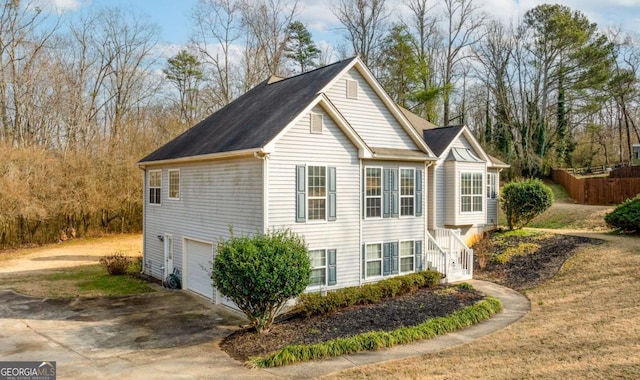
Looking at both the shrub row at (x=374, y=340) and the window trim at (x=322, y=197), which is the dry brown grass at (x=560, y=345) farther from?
the window trim at (x=322, y=197)

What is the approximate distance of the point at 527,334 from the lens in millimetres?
10555

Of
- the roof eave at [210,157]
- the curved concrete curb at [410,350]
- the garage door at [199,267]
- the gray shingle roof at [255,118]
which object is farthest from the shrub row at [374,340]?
the garage door at [199,267]

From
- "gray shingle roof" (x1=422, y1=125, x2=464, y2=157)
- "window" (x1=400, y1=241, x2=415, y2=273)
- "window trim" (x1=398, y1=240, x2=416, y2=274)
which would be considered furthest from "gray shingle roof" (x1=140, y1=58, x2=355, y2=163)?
"gray shingle roof" (x1=422, y1=125, x2=464, y2=157)

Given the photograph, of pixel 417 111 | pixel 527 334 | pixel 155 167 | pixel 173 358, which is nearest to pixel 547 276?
pixel 527 334

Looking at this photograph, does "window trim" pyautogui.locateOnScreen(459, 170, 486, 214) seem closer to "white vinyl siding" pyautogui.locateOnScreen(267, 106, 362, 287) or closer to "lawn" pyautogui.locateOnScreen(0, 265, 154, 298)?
"white vinyl siding" pyautogui.locateOnScreen(267, 106, 362, 287)

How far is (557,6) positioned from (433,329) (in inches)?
1468

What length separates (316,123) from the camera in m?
13.4

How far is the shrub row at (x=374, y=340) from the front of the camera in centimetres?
937

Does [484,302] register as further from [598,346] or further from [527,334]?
[598,346]

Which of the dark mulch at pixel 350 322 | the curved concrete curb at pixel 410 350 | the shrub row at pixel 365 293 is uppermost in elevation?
the shrub row at pixel 365 293

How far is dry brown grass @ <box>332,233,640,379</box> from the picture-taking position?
820 cm

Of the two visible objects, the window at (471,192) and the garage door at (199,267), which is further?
the window at (471,192)

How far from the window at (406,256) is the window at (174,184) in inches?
330

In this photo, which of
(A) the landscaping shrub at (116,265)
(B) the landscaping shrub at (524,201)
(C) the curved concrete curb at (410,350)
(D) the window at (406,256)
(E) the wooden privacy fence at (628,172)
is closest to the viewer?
(C) the curved concrete curb at (410,350)
